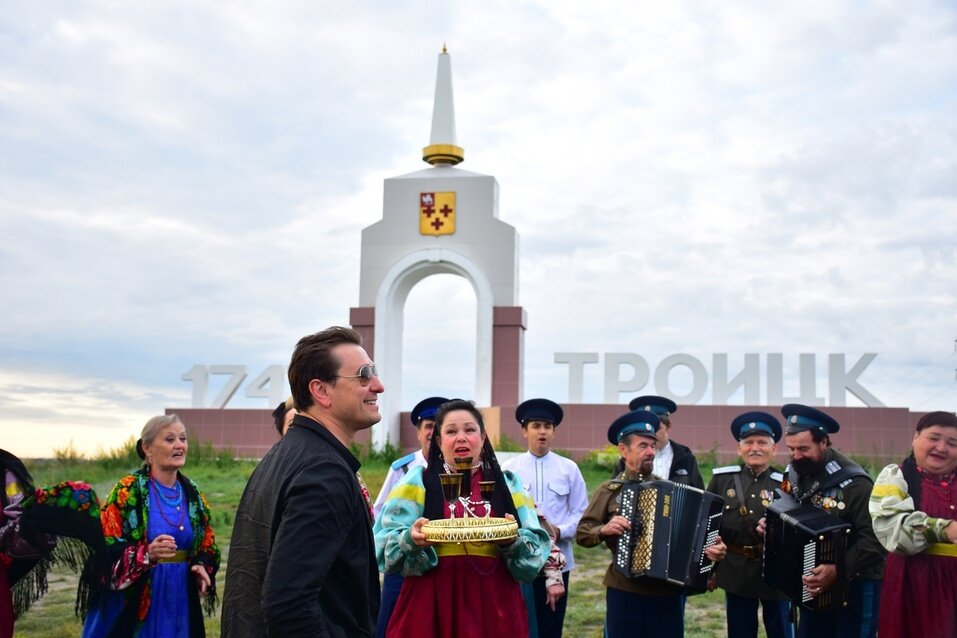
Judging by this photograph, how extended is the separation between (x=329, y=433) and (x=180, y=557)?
3152 millimetres

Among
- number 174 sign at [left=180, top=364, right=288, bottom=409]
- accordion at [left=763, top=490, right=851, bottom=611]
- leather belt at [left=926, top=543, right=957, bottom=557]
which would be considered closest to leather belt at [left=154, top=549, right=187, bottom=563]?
accordion at [left=763, top=490, right=851, bottom=611]

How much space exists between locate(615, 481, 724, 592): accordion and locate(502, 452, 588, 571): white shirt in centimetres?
119

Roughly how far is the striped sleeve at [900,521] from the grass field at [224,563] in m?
2.98

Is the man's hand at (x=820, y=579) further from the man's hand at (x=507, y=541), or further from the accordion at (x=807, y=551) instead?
the man's hand at (x=507, y=541)

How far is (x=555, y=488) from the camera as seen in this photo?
6.94 m

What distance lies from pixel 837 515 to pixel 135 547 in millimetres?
4154

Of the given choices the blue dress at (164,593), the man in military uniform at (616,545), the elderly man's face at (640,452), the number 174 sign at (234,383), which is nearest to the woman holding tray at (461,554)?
the man in military uniform at (616,545)

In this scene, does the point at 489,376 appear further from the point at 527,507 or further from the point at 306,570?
the point at 306,570

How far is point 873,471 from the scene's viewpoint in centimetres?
1634

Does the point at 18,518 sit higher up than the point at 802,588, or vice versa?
the point at 18,518

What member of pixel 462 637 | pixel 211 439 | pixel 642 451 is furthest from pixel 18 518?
pixel 211 439

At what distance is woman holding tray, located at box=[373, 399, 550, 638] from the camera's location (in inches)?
181

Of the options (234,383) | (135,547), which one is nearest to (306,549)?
(135,547)

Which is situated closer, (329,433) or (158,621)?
(329,433)
